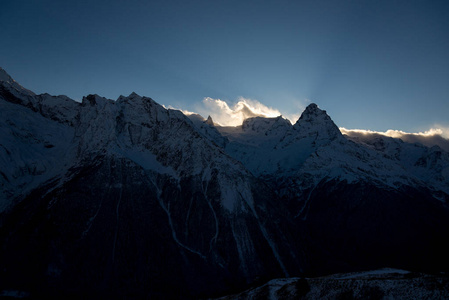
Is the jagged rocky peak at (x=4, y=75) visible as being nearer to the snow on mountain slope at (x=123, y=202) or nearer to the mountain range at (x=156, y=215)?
the mountain range at (x=156, y=215)

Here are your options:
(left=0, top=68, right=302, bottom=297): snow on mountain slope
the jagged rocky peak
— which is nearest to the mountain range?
(left=0, top=68, right=302, bottom=297): snow on mountain slope

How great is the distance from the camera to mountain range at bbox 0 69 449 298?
8794 centimetres

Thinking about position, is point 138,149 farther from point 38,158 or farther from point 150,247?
point 150,247

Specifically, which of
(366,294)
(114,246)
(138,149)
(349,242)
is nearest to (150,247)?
(114,246)

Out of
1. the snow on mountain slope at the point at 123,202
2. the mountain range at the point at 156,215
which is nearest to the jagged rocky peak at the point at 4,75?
the mountain range at the point at 156,215

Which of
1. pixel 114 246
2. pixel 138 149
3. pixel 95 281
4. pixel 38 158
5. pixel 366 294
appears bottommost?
pixel 95 281

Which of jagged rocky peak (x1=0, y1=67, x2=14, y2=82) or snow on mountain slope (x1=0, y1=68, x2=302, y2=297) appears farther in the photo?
jagged rocky peak (x1=0, y1=67, x2=14, y2=82)

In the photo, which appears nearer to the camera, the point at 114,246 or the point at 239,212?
the point at 114,246

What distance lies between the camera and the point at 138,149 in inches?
5246

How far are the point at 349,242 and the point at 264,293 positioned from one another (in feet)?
342

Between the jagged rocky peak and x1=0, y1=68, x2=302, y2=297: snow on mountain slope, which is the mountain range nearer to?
x1=0, y1=68, x2=302, y2=297: snow on mountain slope

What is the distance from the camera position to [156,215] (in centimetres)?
10919

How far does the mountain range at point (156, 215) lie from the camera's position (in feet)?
289

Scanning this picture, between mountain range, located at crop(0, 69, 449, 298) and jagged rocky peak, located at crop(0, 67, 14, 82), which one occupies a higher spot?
jagged rocky peak, located at crop(0, 67, 14, 82)
